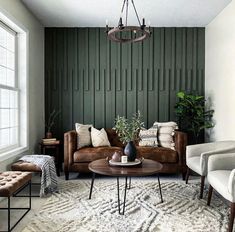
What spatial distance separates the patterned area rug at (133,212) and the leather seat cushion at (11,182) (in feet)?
1.31

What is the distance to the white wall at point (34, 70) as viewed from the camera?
4270mm

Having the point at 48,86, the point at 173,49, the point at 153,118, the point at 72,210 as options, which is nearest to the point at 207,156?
the point at 72,210

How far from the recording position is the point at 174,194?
3.64 meters

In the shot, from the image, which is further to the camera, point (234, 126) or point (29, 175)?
point (234, 126)

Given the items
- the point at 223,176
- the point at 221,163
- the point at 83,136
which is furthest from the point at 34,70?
the point at 223,176

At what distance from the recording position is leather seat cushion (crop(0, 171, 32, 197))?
253cm

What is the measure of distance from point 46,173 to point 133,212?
4.39 feet

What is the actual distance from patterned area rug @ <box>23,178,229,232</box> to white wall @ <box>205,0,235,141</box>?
51.8 inches

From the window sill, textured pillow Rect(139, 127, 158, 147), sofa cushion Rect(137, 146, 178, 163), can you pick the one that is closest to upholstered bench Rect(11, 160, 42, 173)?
the window sill

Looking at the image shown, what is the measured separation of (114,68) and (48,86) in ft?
4.59

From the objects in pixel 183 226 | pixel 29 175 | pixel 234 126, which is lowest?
pixel 183 226

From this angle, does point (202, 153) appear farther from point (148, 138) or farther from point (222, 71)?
point (222, 71)

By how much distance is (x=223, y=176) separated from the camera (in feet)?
9.33

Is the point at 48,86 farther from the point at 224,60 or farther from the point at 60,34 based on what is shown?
the point at 224,60
